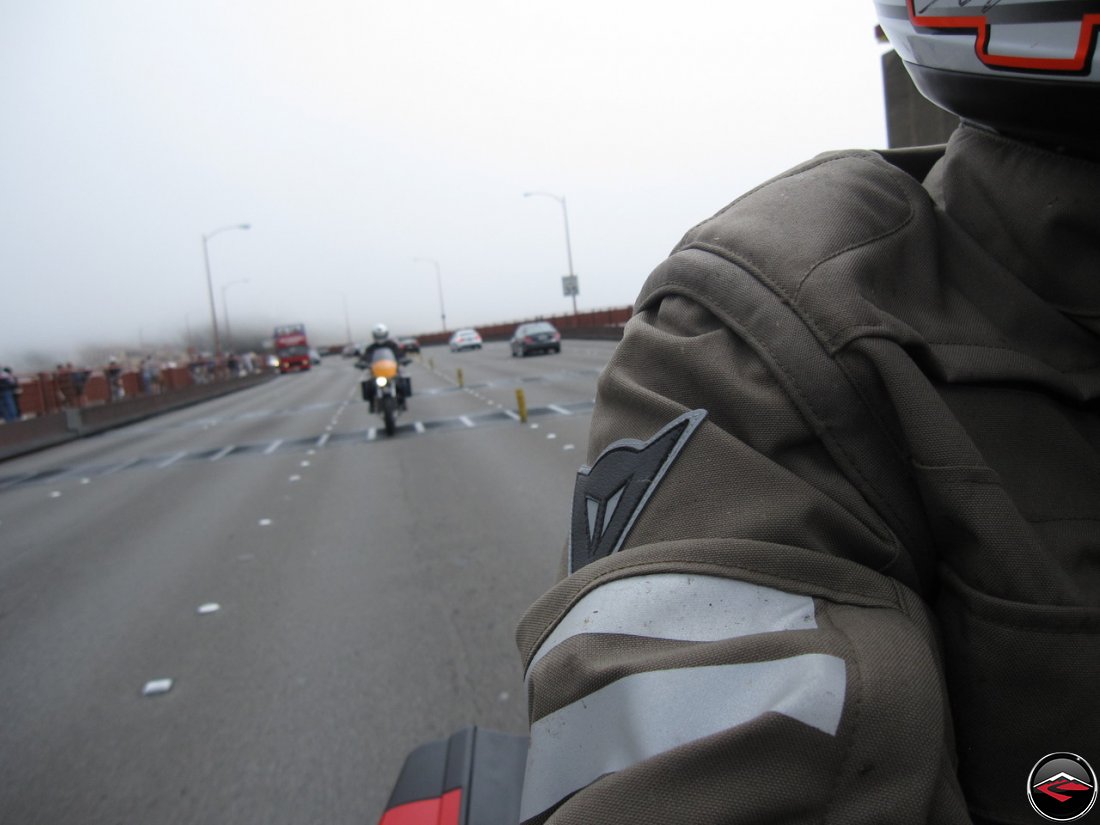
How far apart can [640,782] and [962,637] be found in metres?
0.41

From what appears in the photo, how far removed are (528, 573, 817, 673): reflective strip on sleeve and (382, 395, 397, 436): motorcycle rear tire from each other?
12.2m

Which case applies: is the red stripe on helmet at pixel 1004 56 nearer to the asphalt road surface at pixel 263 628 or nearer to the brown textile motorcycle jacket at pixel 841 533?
the brown textile motorcycle jacket at pixel 841 533

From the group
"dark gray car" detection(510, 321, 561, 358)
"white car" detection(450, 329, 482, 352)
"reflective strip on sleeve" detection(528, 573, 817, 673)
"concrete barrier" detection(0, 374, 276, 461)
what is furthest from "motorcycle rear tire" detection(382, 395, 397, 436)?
"white car" detection(450, 329, 482, 352)

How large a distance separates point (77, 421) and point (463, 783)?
20636 millimetres

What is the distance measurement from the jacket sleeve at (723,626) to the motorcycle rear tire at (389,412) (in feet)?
39.5

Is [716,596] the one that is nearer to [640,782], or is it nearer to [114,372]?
[640,782]

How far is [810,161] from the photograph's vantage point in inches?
48.7

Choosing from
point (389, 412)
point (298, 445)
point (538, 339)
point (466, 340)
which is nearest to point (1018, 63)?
point (389, 412)

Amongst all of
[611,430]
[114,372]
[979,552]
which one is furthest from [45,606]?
[114,372]

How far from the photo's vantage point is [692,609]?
34.1 inches

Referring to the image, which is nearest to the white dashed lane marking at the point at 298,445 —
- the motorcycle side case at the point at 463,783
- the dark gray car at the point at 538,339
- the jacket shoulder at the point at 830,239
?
the motorcycle side case at the point at 463,783

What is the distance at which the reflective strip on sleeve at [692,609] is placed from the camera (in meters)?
0.85

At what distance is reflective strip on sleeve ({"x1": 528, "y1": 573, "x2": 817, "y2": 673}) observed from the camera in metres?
0.85

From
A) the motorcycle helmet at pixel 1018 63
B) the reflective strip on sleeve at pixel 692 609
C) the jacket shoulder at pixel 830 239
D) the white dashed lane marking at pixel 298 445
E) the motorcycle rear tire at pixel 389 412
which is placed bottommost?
the white dashed lane marking at pixel 298 445
